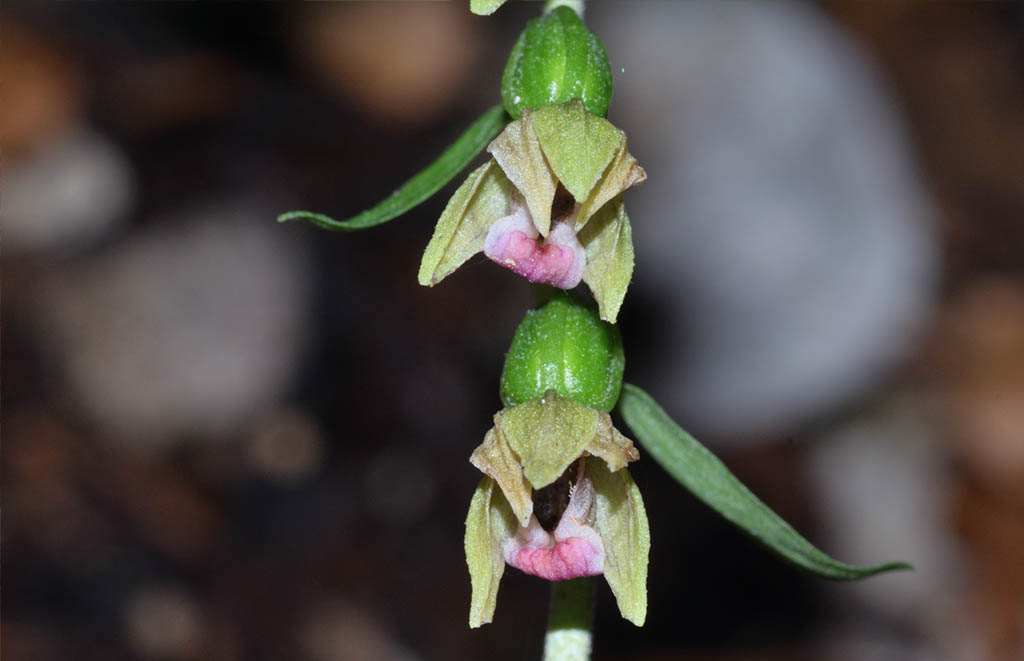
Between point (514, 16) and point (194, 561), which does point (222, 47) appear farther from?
point (194, 561)

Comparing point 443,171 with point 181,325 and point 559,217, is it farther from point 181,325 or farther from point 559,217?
point 181,325

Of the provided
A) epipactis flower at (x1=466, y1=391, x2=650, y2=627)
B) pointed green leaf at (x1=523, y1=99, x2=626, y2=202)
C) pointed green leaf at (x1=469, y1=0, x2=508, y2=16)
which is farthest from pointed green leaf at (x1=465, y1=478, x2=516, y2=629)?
pointed green leaf at (x1=469, y1=0, x2=508, y2=16)

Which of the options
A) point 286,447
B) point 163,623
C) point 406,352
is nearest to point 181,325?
point 286,447

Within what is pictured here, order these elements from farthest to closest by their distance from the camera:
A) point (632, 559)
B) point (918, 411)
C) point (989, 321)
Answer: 1. point (989, 321)
2. point (918, 411)
3. point (632, 559)

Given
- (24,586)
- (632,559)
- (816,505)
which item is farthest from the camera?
(816,505)

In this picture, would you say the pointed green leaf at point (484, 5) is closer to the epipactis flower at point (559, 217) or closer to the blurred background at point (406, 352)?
the epipactis flower at point (559, 217)

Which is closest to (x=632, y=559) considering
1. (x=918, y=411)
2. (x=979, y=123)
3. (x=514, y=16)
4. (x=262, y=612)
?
(x=262, y=612)

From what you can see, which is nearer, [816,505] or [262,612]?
[262,612]
